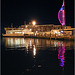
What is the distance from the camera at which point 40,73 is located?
9.88m

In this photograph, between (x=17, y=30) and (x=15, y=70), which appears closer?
(x=15, y=70)

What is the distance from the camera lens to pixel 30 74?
382 inches

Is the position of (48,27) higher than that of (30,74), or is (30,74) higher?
(48,27)

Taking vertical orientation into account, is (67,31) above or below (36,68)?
above

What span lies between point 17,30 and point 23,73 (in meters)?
62.9

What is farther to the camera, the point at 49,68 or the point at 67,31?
the point at 67,31

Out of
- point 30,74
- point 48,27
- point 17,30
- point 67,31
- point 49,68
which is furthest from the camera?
point 48,27

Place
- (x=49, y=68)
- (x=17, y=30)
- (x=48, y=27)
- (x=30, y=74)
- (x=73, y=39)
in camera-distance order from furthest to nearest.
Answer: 1. (x=48, y=27)
2. (x=17, y=30)
3. (x=73, y=39)
4. (x=49, y=68)
5. (x=30, y=74)

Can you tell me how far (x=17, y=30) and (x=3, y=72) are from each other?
62.3 metres

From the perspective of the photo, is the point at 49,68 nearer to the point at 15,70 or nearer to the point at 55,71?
the point at 55,71

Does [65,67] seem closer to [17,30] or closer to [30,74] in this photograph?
[30,74]

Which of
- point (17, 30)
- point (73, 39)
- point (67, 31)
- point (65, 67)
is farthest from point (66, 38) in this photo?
point (17, 30)

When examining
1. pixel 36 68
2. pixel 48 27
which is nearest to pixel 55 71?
pixel 36 68

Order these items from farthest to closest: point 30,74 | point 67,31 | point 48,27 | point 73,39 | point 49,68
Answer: point 48,27 < point 67,31 < point 73,39 < point 49,68 < point 30,74
